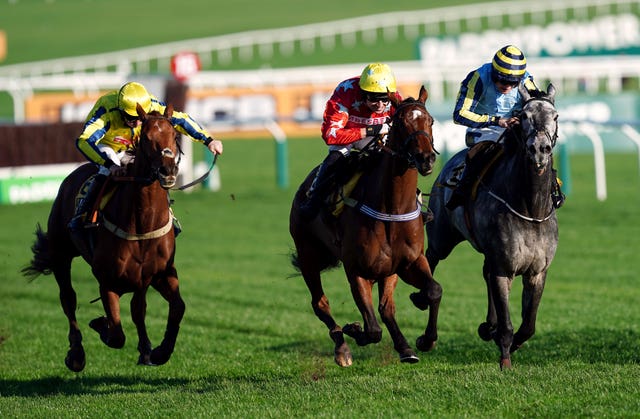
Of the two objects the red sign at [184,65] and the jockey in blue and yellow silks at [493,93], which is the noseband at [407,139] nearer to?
the jockey in blue and yellow silks at [493,93]

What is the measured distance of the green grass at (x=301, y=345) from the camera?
7027mm

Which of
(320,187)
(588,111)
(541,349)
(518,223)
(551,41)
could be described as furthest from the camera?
(551,41)

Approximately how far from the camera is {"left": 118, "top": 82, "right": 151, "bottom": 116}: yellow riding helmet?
26.8ft

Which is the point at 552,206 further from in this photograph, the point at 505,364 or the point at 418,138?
the point at 418,138

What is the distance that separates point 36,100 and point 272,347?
25.1 metres

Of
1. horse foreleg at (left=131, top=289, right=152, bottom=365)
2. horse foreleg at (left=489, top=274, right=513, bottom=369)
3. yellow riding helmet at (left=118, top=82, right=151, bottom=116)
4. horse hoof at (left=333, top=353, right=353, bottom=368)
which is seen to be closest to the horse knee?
horse hoof at (left=333, top=353, right=353, bottom=368)

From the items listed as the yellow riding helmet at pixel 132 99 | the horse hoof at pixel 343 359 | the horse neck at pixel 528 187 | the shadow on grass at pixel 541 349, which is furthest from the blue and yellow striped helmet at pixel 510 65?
the yellow riding helmet at pixel 132 99

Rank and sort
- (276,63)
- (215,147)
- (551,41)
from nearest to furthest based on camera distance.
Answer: (215,147), (551,41), (276,63)

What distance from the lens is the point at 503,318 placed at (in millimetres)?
8000

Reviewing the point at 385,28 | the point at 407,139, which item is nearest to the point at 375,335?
the point at 407,139

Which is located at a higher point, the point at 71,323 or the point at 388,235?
the point at 388,235

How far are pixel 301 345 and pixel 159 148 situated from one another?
3260 mm

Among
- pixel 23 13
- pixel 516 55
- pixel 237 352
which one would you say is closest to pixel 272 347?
pixel 237 352

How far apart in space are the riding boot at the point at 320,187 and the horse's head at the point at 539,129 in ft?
4.54
